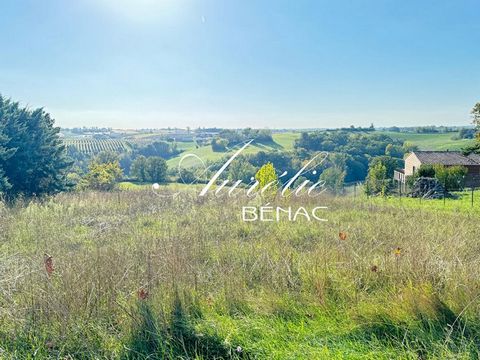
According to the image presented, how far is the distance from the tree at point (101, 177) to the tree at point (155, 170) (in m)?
4.33

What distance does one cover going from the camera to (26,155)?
1041 cm

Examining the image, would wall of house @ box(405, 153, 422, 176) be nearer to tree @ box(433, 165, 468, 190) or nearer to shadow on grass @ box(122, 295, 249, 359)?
tree @ box(433, 165, 468, 190)

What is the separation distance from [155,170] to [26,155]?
21.6 metres

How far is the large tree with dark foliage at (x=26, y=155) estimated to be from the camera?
32.5 feet

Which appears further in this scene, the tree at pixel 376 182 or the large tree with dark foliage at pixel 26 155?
the tree at pixel 376 182

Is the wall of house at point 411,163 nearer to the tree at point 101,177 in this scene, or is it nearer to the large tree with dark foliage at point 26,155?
the tree at point 101,177

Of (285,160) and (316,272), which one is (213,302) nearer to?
(316,272)

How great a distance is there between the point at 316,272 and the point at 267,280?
0.51m

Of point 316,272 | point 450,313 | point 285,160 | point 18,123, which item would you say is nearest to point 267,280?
point 316,272

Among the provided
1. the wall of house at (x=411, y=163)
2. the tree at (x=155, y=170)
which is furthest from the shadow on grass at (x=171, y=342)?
the wall of house at (x=411, y=163)

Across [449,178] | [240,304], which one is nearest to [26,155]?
[240,304]

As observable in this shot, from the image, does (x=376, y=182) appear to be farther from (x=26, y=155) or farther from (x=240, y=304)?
(x=240, y=304)

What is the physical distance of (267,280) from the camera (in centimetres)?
326

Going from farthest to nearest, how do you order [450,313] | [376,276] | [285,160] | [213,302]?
[285,160]
[376,276]
[213,302]
[450,313]
